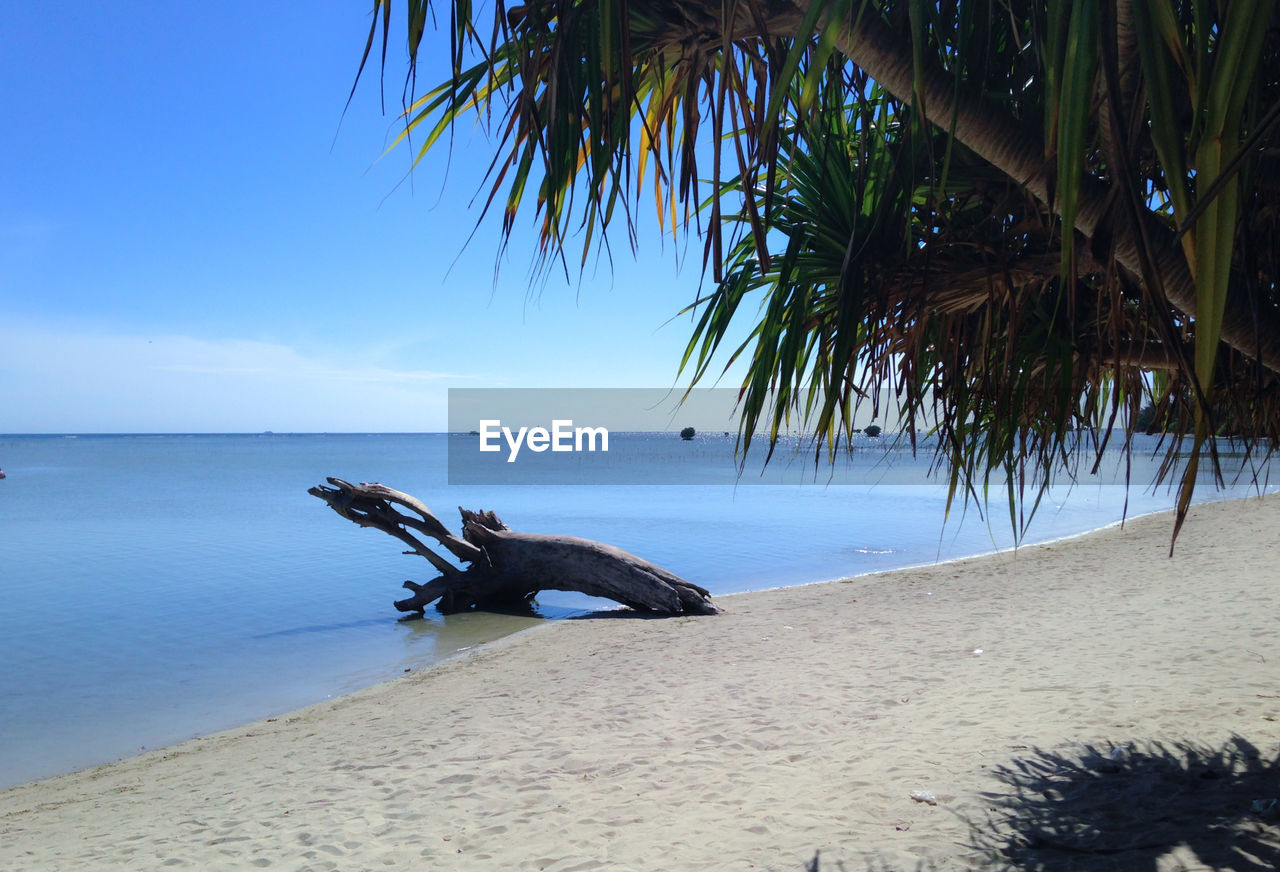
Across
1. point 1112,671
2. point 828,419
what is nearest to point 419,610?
point 1112,671

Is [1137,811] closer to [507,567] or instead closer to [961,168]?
[961,168]

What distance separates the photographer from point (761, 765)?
438cm

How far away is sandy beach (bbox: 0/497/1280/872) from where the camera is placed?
10.6 feet

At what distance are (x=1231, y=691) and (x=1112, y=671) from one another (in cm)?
93

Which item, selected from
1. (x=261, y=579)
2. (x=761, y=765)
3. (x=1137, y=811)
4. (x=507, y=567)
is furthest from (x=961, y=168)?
(x=261, y=579)

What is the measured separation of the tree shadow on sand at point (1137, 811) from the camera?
2.76 m

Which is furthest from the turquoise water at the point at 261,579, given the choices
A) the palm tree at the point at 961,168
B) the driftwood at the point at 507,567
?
the palm tree at the point at 961,168

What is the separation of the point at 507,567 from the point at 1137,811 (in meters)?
→ 8.88

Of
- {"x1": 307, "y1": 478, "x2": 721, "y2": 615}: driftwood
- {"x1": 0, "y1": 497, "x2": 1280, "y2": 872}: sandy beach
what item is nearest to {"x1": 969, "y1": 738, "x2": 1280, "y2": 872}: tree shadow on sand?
{"x1": 0, "y1": 497, "x2": 1280, "y2": 872}: sandy beach

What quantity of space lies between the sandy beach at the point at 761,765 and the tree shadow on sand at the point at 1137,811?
1cm

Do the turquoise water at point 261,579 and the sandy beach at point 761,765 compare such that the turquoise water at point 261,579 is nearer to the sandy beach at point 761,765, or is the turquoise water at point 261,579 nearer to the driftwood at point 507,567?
the driftwood at point 507,567

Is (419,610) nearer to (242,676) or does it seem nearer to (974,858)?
(242,676)

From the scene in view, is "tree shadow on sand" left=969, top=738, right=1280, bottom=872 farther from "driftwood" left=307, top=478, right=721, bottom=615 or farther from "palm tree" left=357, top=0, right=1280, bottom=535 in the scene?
"driftwood" left=307, top=478, right=721, bottom=615

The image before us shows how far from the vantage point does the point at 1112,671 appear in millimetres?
5684
